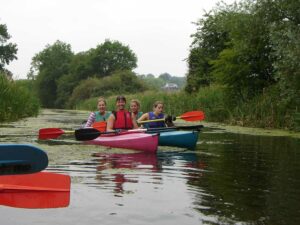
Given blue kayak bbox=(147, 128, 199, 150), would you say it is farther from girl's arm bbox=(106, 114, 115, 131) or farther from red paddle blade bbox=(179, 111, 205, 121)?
red paddle blade bbox=(179, 111, 205, 121)

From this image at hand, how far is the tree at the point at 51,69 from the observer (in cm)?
7888

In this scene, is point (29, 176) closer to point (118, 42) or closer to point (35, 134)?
point (35, 134)

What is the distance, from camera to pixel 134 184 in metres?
5.69

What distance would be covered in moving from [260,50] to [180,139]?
8454 millimetres

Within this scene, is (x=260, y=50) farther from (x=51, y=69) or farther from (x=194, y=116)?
(x=51, y=69)

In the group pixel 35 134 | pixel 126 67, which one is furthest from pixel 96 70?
pixel 35 134

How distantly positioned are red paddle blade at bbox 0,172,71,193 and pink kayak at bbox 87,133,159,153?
4.39 metres

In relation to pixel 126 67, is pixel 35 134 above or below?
below

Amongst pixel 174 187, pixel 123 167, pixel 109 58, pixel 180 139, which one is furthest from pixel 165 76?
pixel 174 187

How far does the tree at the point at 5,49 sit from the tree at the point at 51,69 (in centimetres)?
1977

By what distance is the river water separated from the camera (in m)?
4.22

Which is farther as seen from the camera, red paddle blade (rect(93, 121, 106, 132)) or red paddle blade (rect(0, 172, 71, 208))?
red paddle blade (rect(93, 121, 106, 132))

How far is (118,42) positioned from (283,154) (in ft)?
218

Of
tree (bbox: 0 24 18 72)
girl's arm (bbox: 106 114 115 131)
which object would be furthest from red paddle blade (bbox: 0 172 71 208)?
tree (bbox: 0 24 18 72)
